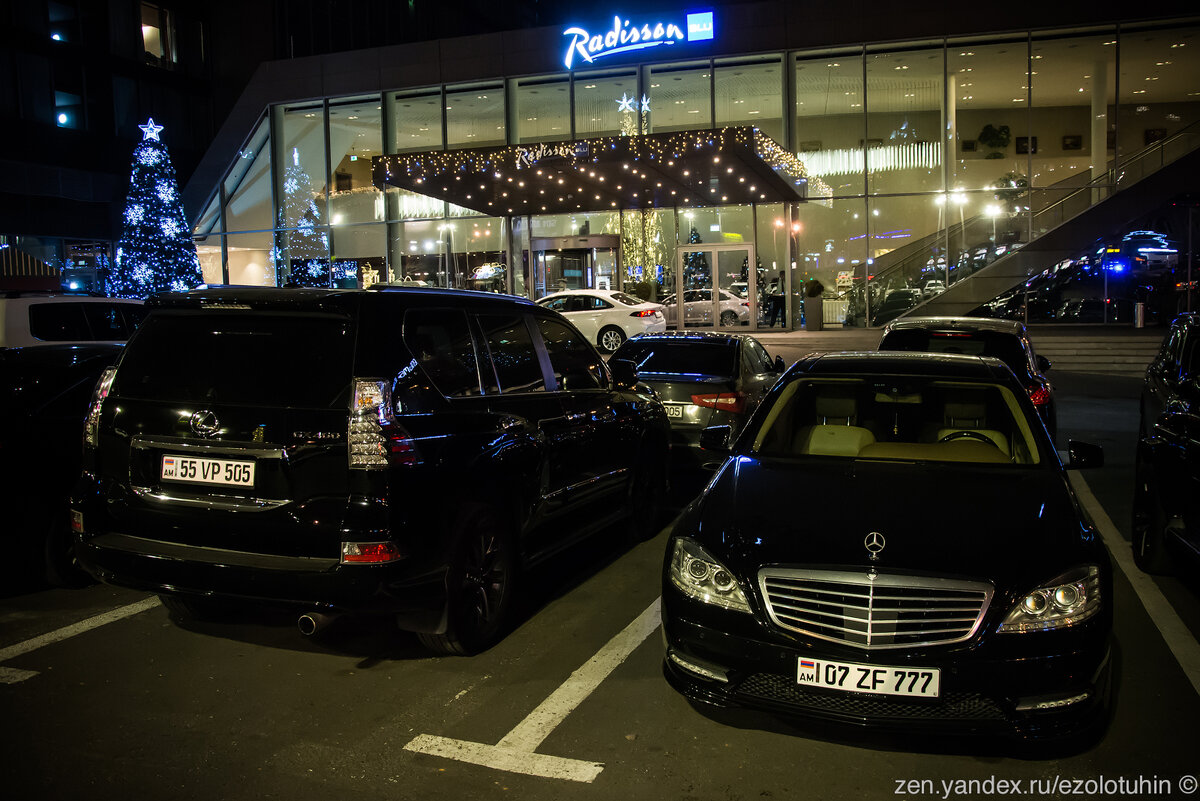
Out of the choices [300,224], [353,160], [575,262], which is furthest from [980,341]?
[300,224]

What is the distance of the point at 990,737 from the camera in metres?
3.35

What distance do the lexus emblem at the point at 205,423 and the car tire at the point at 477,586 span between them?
1.23m

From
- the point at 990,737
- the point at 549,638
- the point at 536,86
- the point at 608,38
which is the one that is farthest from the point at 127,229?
the point at 990,737

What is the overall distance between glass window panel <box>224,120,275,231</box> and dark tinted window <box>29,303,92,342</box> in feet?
79.4

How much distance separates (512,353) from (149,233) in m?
25.4

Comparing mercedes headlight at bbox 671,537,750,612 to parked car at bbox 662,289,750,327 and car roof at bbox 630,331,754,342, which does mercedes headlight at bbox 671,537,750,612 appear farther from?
parked car at bbox 662,289,750,327

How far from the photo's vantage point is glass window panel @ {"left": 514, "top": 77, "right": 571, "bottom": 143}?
2981cm

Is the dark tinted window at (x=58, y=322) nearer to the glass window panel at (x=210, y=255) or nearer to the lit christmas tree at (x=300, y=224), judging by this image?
the lit christmas tree at (x=300, y=224)

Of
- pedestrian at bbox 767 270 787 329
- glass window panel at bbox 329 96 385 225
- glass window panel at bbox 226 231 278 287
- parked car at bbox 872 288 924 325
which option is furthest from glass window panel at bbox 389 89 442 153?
parked car at bbox 872 288 924 325

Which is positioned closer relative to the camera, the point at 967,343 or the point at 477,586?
the point at 477,586

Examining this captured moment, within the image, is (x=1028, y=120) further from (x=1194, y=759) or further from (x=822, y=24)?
(x=1194, y=759)

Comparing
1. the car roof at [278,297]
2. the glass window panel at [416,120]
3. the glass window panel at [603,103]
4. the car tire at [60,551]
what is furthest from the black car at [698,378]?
the glass window panel at [416,120]

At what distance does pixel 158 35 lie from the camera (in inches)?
1612

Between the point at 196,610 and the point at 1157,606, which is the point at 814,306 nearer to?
the point at 1157,606
